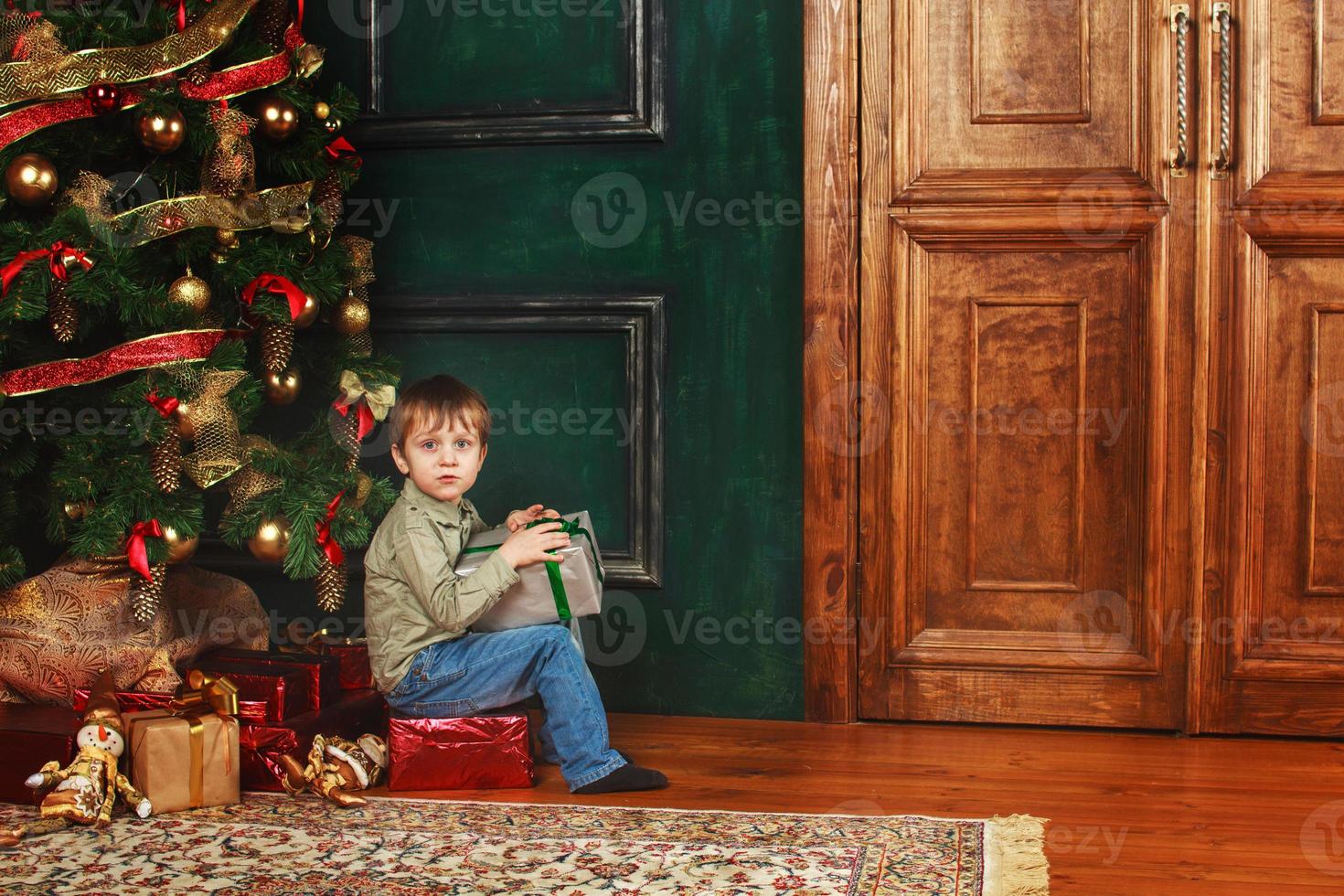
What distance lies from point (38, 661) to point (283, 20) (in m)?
1.21

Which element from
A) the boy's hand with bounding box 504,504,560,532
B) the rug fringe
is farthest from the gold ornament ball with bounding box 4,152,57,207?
the rug fringe

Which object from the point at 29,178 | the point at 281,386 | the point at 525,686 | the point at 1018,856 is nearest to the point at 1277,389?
the point at 1018,856

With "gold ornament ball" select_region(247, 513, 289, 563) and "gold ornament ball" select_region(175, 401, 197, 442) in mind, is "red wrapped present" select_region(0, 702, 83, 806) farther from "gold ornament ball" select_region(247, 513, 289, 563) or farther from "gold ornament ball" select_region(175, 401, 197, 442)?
"gold ornament ball" select_region(175, 401, 197, 442)

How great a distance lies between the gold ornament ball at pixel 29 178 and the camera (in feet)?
6.80

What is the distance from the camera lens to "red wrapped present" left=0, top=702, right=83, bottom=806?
2018 millimetres

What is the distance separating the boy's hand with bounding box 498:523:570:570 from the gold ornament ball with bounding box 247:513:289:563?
0.40 metres

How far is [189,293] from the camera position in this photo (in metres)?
2.15

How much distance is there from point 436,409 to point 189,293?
45cm

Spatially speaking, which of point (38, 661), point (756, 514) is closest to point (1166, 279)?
point (756, 514)

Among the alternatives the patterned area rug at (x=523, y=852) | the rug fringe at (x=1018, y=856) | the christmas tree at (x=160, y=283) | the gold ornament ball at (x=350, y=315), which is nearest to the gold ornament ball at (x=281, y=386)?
the christmas tree at (x=160, y=283)

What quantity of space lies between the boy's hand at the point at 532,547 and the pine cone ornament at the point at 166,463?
0.58m

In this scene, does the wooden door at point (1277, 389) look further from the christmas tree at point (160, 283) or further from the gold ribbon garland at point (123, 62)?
the gold ribbon garland at point (123, 62)

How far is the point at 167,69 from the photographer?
2.15 metres

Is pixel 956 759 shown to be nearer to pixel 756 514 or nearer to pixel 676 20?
pixel 756 514
